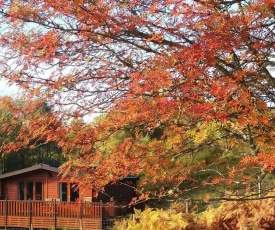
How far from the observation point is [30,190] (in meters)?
22.2

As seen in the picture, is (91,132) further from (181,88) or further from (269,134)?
(269,134)

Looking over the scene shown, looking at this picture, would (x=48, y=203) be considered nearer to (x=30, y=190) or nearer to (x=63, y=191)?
(x=63, y=191)

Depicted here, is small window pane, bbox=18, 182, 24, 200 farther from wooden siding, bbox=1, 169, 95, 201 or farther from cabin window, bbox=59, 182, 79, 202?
cabin window, bbox=59, 182, 79, 202

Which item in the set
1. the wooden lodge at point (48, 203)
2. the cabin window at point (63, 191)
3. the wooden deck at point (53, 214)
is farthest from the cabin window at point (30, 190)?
the wooden deck at point (53, 214)

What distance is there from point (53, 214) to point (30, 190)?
372 centimetres

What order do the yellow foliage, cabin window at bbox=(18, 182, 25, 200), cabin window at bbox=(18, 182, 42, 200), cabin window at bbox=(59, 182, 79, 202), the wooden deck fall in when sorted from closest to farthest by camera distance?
the yellow foliage, the wooden deck, cabin window at bbox=(59, 182, 79, 202), cabin window at bbox=(18, 182, 42, 200), cabin window at bbox=(18, 182, 25, 200)

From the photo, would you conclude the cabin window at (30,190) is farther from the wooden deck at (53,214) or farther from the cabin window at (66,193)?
the wooden deck at (53,214)

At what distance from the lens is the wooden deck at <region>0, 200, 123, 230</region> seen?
1842cm

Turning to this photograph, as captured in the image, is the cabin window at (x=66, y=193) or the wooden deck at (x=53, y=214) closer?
the wooden deck at (x=53, y=214)

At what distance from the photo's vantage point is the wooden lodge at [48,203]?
60.7 ft

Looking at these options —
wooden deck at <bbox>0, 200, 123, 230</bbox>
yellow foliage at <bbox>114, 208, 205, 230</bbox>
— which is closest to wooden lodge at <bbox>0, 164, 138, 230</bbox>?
wooden deck at <bbox>0, 200, 123, 230</bbox>

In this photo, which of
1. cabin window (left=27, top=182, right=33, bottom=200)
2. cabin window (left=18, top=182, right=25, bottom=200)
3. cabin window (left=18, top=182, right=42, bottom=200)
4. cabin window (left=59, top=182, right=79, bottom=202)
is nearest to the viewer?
cabin window (left=59, top=182, right=79, bottom=202)

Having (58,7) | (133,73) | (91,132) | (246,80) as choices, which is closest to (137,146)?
(91,132)

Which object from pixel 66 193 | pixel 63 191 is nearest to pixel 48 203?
pixel 66 193
